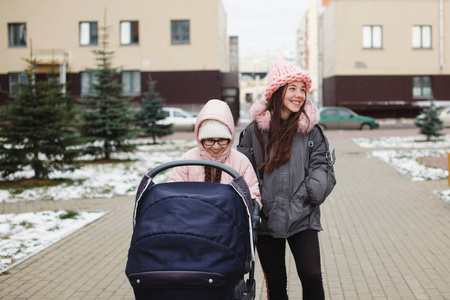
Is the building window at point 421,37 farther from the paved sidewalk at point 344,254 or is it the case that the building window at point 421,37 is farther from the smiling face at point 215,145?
the smiling face at point 215,145

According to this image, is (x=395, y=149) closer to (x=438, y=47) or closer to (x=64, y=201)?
(x=64, y=201)

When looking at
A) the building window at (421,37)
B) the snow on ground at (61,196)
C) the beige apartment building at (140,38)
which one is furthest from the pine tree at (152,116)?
the building window at (421,37)

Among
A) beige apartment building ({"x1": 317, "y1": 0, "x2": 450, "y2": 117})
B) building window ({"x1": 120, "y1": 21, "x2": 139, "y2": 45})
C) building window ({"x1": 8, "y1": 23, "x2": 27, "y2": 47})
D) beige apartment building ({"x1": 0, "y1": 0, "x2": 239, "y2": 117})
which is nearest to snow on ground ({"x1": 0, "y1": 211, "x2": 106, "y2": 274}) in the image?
beige apartment building ({"x1": 0, "y1": 0, "x2": 239, "y2": 117})

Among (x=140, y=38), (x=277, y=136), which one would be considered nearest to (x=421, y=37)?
(x=140, y=38)

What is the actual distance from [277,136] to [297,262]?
78 centimetres

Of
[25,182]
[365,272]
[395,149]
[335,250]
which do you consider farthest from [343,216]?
[395,149]

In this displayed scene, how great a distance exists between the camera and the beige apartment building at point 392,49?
3903 centimetres

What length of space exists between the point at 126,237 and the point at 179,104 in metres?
31.3

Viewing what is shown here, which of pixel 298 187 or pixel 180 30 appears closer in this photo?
pixel 298 187

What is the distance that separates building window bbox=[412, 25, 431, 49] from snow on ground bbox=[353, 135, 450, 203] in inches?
724

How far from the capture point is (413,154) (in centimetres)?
1691

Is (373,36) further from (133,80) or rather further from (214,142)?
(214,142)

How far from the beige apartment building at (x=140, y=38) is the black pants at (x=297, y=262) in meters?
34.3

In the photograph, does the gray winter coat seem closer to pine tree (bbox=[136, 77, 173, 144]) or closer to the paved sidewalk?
the paved sidewalk
